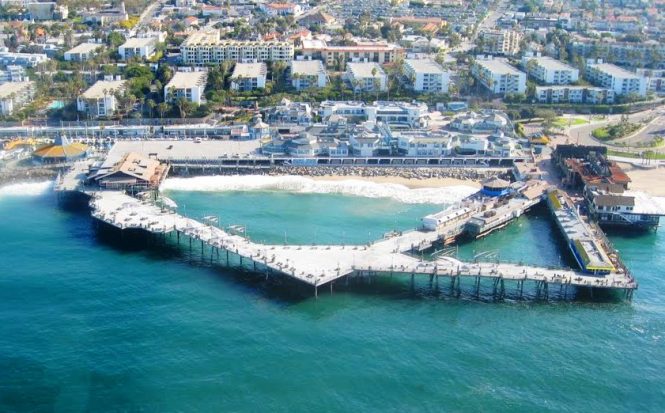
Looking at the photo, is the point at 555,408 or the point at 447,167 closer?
the point at 555,408

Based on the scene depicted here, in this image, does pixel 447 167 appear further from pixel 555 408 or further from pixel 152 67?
pixel 152 67

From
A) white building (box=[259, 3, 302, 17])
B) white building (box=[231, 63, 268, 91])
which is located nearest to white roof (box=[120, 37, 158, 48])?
white building (box=[231, 63, 268, 91])

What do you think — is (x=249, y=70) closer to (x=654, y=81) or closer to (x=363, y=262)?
(x=654, y=81)

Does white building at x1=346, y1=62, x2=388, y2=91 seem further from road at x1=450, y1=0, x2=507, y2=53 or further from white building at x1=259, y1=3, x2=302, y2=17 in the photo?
white building at x1=259, y1=3, x2=302, y2=17

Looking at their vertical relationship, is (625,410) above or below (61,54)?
below

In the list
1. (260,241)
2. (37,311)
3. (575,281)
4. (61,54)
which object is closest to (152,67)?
(61,54)

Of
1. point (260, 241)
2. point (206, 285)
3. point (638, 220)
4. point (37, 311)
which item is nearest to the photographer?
point (37, 311)

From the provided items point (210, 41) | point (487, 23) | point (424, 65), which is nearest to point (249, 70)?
point (210, 41)
